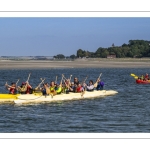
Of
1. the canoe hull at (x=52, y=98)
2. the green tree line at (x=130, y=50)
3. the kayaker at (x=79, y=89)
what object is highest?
the green tree line at (x=130, y=50)

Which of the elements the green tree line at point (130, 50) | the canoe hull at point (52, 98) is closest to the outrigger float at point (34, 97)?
the canoe hull at point (52, 98)

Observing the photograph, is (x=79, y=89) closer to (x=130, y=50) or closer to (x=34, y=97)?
(x=34, y=97)

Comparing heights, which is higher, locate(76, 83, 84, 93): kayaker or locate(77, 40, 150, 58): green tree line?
locate(77, 40, 150, 58): green tree line

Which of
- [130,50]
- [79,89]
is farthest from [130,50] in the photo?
[79,89]

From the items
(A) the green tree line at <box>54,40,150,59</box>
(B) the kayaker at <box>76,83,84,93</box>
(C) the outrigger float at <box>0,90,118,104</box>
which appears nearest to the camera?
(C) the outrigger float at <box>0,90,118,104</box>

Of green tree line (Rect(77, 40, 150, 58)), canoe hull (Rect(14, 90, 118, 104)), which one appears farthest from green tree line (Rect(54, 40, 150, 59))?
canoe hull (Rect(14, 90, 118, 104))

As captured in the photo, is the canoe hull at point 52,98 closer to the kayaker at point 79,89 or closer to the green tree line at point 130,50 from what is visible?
the kayaker at point 79,89

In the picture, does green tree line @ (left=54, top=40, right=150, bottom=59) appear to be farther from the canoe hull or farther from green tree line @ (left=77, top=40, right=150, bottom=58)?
the canoe hull

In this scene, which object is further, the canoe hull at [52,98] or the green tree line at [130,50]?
the green tree line at [130,50]

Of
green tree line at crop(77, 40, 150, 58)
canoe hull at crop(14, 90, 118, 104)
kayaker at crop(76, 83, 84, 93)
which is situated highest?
green tree line at crop(77, 40, 150, 58)
